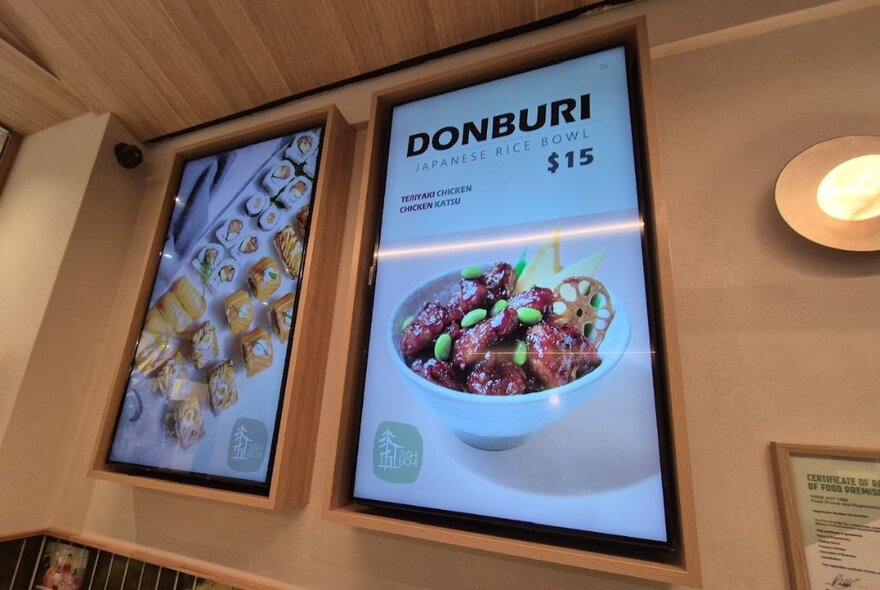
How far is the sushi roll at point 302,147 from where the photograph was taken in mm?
1399

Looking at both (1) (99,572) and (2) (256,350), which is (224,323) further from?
(1) (99,572)

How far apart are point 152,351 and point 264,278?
465mm

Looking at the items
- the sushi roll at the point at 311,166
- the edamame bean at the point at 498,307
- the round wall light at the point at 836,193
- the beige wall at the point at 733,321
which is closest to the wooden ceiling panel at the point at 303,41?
the sushi roll at the point at 311,166

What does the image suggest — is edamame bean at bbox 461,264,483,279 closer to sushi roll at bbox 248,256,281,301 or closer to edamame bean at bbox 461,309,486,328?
edamame bean at bbox 461,309,486,328

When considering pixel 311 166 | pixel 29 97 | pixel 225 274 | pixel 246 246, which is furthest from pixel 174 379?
pixel 29 97

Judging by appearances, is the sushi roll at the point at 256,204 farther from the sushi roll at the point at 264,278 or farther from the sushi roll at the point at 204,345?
the sushi roll at the point at 204,345

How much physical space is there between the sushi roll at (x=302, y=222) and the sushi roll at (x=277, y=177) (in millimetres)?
154

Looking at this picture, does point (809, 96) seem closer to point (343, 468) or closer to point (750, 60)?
point (750, 60)

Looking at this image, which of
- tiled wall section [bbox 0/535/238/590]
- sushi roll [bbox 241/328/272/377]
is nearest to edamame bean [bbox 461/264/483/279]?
sushi roll [bbox 241/328/272/377]

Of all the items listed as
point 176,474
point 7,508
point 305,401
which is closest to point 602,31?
point 305,401

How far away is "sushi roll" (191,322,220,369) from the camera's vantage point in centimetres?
129

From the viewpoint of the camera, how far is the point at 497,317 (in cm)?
99

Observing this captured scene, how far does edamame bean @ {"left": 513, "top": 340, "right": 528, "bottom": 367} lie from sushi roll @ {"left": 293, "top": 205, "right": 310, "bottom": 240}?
2.38 feet

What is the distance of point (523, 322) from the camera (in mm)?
968
